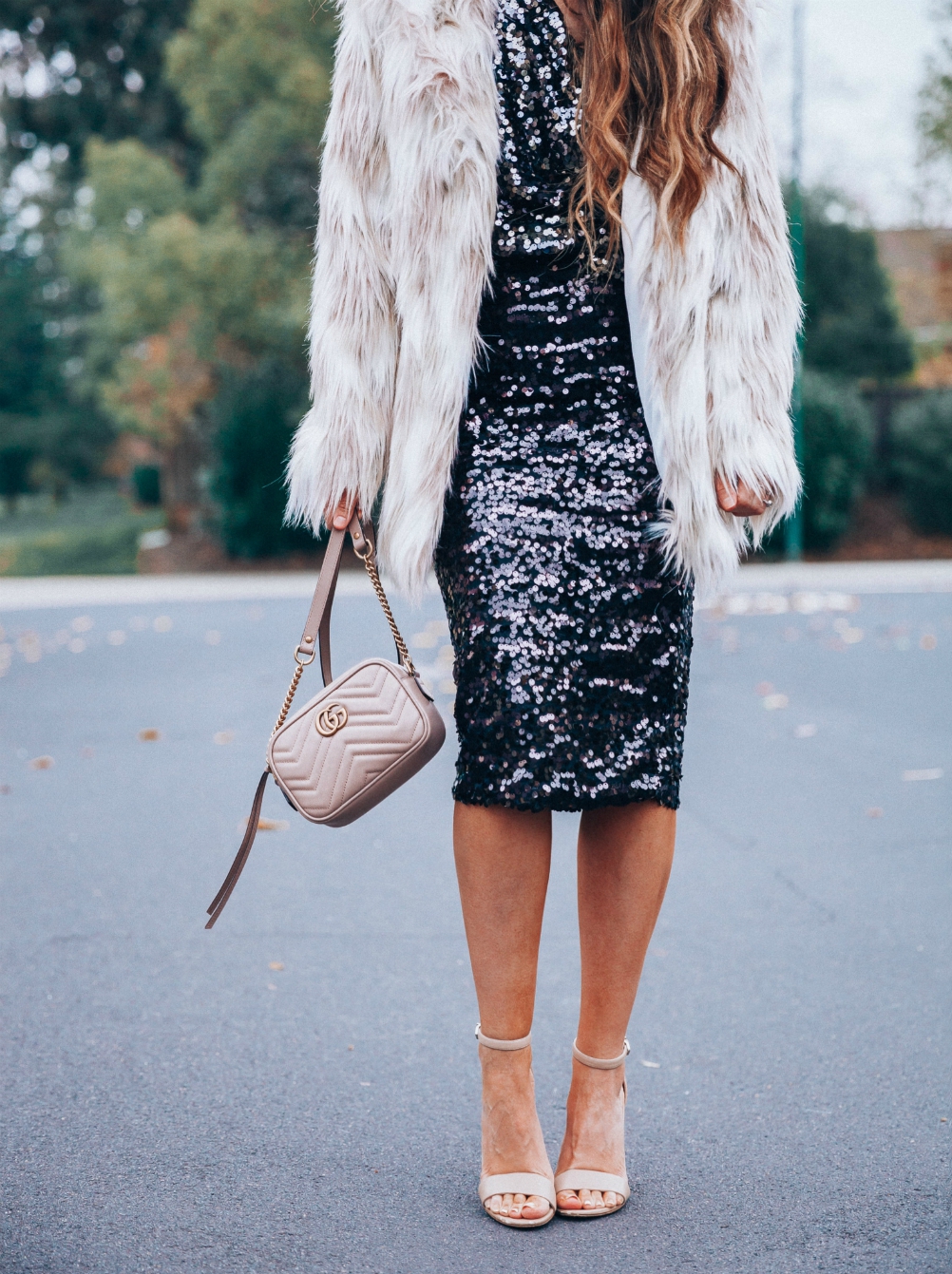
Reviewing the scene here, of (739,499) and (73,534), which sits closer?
(739,499)

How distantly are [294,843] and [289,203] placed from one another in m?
17.6

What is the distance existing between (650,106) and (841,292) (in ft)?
70.9

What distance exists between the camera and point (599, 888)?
7.14 ft

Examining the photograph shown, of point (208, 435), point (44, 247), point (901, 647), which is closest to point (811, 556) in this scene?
point (208, 435)

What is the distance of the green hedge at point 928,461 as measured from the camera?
20562mm

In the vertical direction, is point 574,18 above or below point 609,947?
above

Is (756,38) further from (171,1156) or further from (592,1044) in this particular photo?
(171,1156)

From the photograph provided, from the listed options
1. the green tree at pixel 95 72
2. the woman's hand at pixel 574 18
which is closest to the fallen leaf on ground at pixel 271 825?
the woman's hand at pixel 574 18

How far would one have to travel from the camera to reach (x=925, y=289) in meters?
27.6

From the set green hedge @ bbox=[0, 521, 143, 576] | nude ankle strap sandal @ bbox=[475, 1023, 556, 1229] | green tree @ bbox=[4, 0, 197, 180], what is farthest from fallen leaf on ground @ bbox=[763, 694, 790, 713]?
green tree @ bbox=[4, 0, 197, 180]

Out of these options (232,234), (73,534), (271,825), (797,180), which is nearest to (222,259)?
(232,234)

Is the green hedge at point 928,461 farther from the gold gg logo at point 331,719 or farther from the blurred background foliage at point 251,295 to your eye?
the gold gg logo at point 331,719

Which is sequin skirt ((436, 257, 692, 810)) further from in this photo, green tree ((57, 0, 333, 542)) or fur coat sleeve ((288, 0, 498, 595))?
green tree ((57, 0, 333, 542))

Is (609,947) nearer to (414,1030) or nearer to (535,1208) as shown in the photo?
(535,1208)
